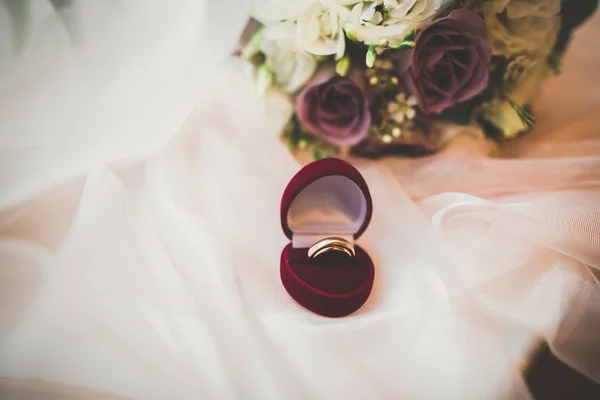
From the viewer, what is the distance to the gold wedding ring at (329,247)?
66cm

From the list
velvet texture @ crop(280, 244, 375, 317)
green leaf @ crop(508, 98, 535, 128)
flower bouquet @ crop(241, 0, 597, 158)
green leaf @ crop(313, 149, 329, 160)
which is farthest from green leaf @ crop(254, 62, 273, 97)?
green leaf @ crop(508, 98, 535, 128)

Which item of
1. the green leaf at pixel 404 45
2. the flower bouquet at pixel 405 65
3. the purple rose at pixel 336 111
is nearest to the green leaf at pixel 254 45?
the flower bouquet at pixel 405 65

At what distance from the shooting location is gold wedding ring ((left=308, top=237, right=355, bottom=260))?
→ 66cm

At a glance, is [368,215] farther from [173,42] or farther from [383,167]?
[173,42]

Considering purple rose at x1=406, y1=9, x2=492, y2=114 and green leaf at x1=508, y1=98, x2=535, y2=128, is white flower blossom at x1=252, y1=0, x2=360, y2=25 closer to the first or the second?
purple rose at x1=406, y1=9, x2=492, y2=114

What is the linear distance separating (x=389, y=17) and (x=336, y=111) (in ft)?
0.59

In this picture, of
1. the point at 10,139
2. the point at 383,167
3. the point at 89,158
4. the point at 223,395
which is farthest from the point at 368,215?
the point at 10,139

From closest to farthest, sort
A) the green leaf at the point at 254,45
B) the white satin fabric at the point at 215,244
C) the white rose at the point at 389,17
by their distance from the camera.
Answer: the white satin fabric at the point at 215,244 → the white rose at the point at 389,17 → the green leaf at the point at 254,45

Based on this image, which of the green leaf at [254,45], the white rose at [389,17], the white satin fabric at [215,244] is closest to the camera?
the white satin fabric at [215,244]

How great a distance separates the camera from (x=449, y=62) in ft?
2.52

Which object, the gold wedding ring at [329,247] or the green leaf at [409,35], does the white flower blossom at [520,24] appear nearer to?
the green leaf at [409,35]

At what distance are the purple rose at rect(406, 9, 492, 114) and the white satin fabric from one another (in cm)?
12

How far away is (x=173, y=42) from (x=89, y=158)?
0.22 metres

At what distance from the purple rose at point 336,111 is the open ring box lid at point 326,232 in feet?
0.41
